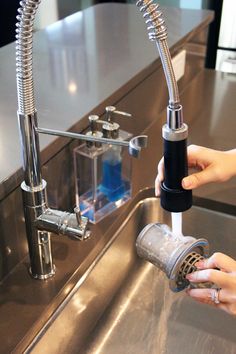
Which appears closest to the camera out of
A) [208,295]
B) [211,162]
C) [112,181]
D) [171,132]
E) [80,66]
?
[171,132]

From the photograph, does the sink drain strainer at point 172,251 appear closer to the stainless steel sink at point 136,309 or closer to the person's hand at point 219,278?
the person's hand at point 219,278

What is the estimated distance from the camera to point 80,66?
1026 mm

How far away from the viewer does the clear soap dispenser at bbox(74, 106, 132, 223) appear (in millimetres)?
810

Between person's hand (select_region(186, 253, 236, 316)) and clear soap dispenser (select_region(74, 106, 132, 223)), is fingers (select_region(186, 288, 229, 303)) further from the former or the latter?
clear soap dispenser (select_region(74, 106, 132, 223))

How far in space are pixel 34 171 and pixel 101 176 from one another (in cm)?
27

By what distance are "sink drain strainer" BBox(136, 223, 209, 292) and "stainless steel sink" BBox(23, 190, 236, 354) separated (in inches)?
5.2

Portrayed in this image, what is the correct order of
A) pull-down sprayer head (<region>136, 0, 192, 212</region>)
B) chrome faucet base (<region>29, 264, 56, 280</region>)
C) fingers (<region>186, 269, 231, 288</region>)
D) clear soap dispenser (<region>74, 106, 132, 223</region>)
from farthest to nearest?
1. clear soap dispenser (<region>74, 106, 132, 223</region>)
2. chrome faucet base (<region>29, 264, 56, 280</region>)
3. fingers (<region>186, 269, 231, 288</region>)
4. pull-down sprayer head (<region>136, 0, 192, 212</region>)

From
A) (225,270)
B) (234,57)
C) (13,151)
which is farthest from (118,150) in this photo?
(234,57)

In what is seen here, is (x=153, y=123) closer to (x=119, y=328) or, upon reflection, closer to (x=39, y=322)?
(x=119, y=328)

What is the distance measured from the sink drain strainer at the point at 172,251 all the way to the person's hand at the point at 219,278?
14mm

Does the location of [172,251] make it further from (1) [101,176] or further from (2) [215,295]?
(1) [101,176]

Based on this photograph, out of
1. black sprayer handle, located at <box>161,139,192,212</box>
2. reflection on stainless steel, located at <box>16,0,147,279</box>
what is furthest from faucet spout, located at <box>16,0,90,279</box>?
black sprayer handle, located at <box>161,139,192,212</box>

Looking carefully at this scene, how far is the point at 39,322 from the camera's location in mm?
642

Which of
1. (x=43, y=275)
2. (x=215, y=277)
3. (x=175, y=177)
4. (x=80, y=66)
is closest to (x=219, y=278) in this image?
(x=215, y=277)
